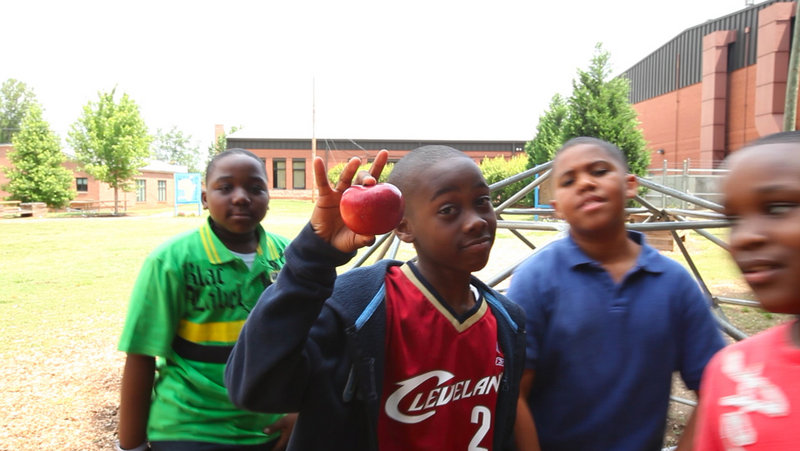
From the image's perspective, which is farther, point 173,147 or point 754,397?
point 173,147

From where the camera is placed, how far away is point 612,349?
1.54m

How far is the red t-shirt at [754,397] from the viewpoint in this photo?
3.10ft

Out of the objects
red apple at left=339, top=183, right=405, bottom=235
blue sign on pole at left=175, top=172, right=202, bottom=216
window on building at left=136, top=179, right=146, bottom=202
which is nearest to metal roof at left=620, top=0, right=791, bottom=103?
blue sign on pole at left=175, top=172, right=202, bottom=216

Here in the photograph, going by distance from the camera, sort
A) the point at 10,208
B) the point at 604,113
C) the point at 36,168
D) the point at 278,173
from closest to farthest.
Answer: the point at 604,113 < the point at 10,208 < the point at 36,168 < the point at 278,173

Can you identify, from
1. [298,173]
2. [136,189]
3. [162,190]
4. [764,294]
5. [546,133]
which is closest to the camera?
[764,294]

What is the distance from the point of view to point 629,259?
1686 millimetres

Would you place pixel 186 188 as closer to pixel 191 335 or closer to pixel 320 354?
pixel 191 335

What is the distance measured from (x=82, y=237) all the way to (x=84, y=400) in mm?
13619

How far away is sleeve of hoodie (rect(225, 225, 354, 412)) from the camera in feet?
3.50

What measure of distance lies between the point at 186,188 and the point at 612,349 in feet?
91.8

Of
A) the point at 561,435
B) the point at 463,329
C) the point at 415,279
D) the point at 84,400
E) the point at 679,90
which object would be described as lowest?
the point at 84,400

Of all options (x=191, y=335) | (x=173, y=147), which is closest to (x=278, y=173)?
(x=191, y=335)

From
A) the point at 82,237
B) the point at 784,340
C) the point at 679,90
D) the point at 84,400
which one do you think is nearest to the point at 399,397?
the point at 784,340

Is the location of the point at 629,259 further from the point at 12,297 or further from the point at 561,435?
the point at 12,297
